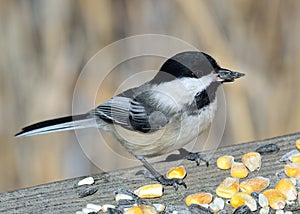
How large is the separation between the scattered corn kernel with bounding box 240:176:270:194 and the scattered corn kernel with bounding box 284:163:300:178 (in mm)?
53

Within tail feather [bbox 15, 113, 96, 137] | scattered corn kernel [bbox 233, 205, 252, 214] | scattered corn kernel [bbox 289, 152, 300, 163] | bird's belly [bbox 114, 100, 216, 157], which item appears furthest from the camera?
tail feather [bbox 15, 113, 96, 137]

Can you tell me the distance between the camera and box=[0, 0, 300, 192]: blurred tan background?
245 centimetres

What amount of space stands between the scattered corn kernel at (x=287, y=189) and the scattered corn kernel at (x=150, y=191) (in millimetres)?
266

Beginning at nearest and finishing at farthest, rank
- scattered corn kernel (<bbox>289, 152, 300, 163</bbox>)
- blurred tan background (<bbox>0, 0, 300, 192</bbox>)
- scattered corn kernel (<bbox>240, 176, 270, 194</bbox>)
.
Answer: scattered corn kernel (<bbox>240, 176, 270, 194</bbox>)
scattered corn kernel (<bbox>289, 152, 300, 163</bbox>)
blurred tan background (<bbox>0, 0, 300, 192</bbox>)

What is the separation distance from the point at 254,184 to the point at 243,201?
0.09 meters

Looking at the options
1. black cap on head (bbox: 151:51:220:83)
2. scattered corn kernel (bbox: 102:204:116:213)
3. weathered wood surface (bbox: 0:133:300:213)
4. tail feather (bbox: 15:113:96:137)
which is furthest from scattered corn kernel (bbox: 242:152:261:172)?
Result: tail feather (bbox: 15:113:96:137)

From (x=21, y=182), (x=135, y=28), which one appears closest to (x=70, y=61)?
(x=135, y=28)

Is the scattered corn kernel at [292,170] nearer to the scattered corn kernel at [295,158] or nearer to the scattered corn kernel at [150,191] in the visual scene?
the scattered corn kernel at [295,158]

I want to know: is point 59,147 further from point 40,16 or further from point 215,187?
point 215,187

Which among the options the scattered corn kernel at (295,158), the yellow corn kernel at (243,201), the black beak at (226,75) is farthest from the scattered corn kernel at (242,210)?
the black beak at (226,75)

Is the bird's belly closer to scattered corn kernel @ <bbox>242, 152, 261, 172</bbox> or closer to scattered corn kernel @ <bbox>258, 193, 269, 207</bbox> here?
scattered corn kernel @ <bbox>242, 152, 261, 172</bbox>

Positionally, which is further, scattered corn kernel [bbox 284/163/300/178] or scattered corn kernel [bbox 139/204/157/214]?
scattered corn kernel [bbox 284/163/300/178]

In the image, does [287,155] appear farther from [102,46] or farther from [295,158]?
[102,46]

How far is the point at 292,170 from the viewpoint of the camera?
1622 mm
